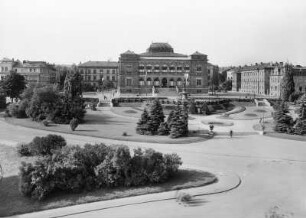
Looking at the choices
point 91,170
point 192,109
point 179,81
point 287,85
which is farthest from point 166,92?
point 91,170

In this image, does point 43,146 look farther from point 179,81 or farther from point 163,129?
point 179,81

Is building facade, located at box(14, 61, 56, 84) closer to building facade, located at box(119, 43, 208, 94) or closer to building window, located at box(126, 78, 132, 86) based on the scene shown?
building facade, located at box(119, 43, 208, 94)

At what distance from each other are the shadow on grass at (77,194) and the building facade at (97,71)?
387 feet

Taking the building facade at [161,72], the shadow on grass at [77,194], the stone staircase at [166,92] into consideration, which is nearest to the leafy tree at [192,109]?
the stone staircase at [166,92]

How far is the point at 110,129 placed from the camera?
4981 centimetres

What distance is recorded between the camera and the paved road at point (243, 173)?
72.5 feet

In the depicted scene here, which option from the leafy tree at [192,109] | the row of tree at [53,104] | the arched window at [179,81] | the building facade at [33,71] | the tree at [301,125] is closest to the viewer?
the tree at [301,125]

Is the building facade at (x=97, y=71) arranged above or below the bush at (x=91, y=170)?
above

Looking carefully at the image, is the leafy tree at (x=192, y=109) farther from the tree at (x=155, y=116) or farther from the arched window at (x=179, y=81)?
the arched window at (x=179, y=81)

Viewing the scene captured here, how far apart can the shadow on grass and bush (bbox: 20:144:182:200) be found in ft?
1.64

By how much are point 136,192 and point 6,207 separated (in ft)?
29.8

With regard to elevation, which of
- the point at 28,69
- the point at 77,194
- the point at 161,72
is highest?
the point at 28,69

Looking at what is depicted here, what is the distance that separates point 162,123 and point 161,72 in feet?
223

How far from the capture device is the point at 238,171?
98.7 feet
